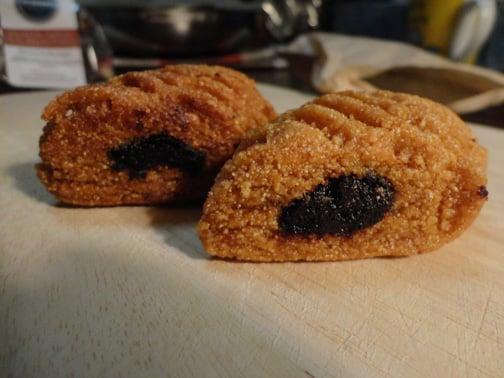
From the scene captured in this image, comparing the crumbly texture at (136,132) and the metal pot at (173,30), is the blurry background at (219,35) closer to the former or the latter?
the metal pot at (173,30)

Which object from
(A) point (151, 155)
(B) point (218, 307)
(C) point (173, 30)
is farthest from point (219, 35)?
(B) point (218, 307)

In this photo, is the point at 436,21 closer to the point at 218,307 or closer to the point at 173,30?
the point at 173,30

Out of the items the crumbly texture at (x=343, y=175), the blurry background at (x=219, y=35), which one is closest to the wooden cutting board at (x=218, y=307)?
the crumbly texture at (x=343, y=175)

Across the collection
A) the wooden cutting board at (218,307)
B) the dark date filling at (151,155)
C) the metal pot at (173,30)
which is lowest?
the metal pot at (173,30)

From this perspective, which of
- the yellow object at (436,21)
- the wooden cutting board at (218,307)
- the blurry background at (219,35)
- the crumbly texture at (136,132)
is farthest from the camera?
the yellow object at (436,21)

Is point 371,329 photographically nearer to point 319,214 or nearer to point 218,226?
point 319,214

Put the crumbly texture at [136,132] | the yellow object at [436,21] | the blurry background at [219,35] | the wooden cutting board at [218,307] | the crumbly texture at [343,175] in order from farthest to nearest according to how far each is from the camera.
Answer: the yellow object at [436,21] < the blurry background at [219,35] < the crumbly texture at [136,132] < the crumbly texture at [343,175] < the wooden cutting board at [218,307]

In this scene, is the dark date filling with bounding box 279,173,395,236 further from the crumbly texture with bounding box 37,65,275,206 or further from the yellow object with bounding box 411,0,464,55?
the yellow object with bounding box 411,0,464,55
